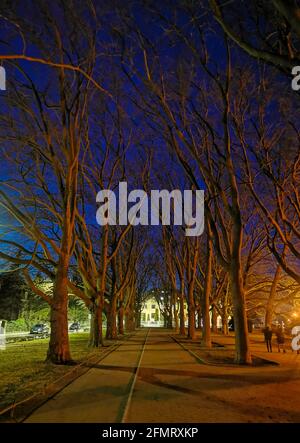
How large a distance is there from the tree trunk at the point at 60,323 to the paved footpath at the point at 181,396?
1.89 metres

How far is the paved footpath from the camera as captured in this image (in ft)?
23.9

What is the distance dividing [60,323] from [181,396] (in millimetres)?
7867

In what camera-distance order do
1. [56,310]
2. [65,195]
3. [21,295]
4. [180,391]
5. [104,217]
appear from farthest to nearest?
[21,295] → [104,217] → [65,195] → [56,310] → [180,391]

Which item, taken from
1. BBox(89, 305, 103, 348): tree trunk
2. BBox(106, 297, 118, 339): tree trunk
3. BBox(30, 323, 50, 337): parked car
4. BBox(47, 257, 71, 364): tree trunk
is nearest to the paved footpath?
BBox(47, 257, 71, 364): tree trunk

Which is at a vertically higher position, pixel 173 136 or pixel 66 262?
pixel 173 136

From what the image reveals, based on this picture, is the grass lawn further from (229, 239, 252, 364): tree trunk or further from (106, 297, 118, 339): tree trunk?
(106, 297, 118, 339): tree trunk

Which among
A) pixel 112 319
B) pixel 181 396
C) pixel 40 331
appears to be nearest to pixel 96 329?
pixel 112 319

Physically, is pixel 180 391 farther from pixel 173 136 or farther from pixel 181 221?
pixel 181 221

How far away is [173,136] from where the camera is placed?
1778 centimetres

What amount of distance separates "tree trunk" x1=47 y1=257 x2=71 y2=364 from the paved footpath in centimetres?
189

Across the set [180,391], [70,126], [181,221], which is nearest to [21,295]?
[181,221]

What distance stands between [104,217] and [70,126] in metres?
9.32

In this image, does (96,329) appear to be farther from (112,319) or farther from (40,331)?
(40,331)
